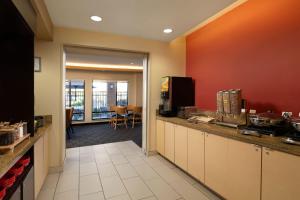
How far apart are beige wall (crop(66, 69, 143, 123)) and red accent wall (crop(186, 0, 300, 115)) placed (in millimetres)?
5437

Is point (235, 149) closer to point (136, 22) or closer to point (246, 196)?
point (246, 196)

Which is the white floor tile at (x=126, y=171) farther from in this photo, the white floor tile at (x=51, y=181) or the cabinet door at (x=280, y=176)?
the cabinet door at (x=280, y=176)

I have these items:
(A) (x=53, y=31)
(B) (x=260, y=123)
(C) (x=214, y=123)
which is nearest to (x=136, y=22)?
(A) (x=53, y=31)

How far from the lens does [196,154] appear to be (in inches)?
95.3

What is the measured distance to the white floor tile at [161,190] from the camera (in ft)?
7.11

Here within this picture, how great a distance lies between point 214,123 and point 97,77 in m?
6.29

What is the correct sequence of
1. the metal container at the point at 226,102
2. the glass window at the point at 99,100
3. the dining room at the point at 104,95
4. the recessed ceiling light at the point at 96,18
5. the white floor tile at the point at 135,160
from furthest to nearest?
1. the glass window at the point at 99,100
2. the dining room at the point at 104,95
3. the white floor tile at the point at 135,160
4. the recessed ceiling light at the point at 96,18
5. the metal container at the point at 226,102

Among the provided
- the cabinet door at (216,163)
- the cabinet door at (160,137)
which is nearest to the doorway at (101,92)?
the cabinet door at (160,137)

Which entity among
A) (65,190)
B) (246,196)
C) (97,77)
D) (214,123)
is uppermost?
(97,77)

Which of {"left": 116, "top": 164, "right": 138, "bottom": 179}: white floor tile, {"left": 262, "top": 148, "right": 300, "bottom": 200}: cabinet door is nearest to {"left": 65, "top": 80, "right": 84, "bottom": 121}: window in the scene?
{"left": 116, "top": 164, "right": 138, "bottom": 179}: white floor tile

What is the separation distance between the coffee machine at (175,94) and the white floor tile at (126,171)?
120cm

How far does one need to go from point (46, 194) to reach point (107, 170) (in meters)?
0.94

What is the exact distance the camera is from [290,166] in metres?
1.36

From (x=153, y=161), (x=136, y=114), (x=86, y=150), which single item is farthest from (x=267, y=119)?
(x=136, y=114)
